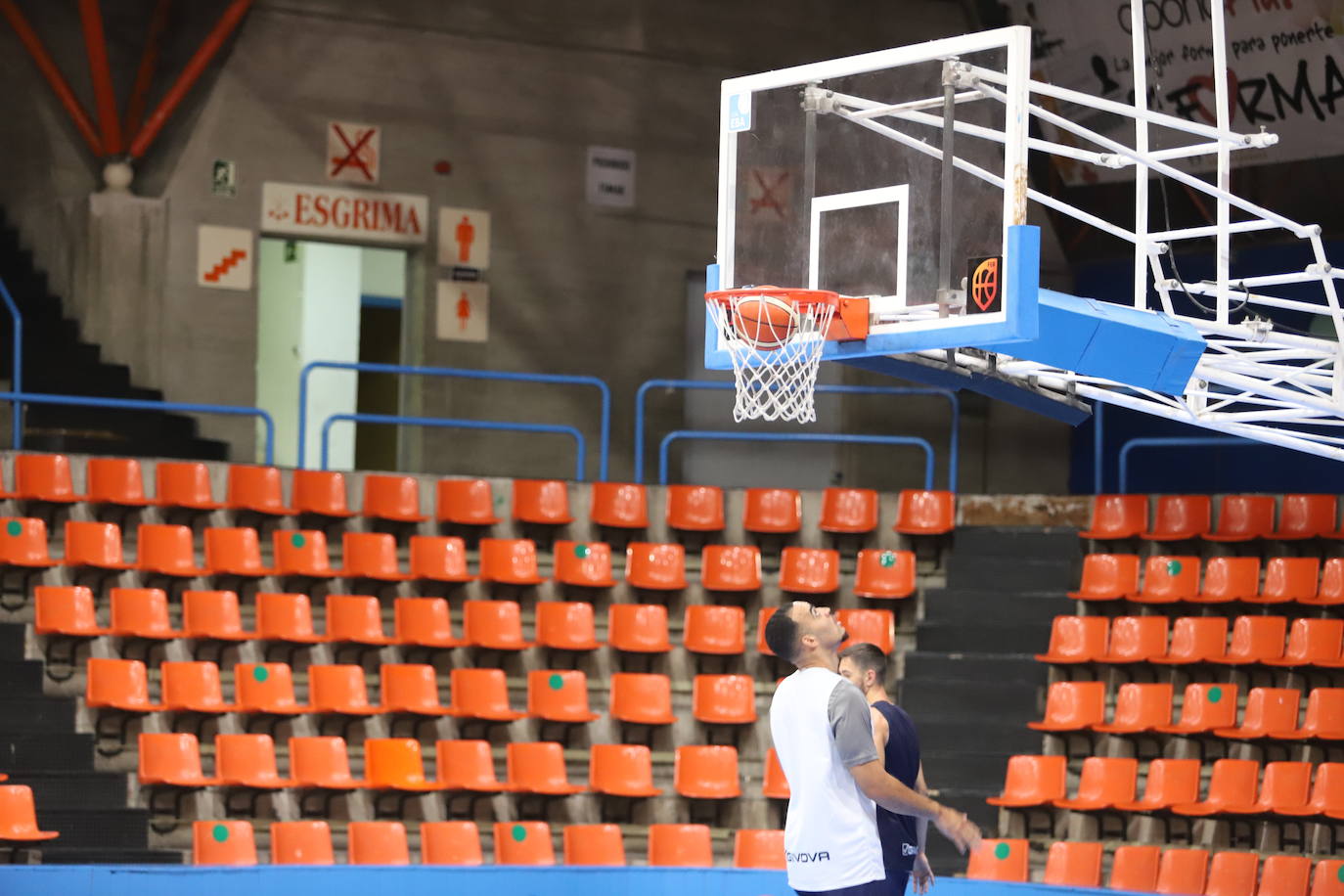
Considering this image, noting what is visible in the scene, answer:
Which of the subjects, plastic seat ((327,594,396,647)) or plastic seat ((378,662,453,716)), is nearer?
plastic seat ((378,662,453,716))

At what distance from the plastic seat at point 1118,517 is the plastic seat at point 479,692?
12.7 ft

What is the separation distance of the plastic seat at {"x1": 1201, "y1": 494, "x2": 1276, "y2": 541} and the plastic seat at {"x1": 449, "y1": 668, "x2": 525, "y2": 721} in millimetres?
4345

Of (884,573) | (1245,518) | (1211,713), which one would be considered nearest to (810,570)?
(884,573)

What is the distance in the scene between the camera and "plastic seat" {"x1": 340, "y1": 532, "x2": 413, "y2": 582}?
34.8 ft

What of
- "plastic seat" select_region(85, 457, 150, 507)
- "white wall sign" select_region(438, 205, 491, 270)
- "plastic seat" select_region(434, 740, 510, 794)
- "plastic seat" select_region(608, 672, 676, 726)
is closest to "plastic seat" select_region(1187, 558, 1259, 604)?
"plastic seat" select_region(608, 672, 676, 726)

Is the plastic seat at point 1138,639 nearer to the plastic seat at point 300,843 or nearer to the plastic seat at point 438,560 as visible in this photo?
the plastic seat at point 438,560

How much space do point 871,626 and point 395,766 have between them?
2774mm

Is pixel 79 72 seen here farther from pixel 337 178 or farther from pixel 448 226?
pixel 448 226

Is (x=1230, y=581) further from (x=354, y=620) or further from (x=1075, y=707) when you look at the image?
(x=354, y=620)

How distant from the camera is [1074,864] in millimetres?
8984

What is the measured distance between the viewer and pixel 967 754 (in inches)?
406

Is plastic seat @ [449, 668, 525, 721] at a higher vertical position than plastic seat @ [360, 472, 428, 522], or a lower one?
lower

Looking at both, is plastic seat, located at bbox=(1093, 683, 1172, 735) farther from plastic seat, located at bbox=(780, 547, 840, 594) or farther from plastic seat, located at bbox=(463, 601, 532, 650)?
plastic seat, located at bbox=(463, 601, 532, 650)

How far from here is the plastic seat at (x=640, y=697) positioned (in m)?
10.2
